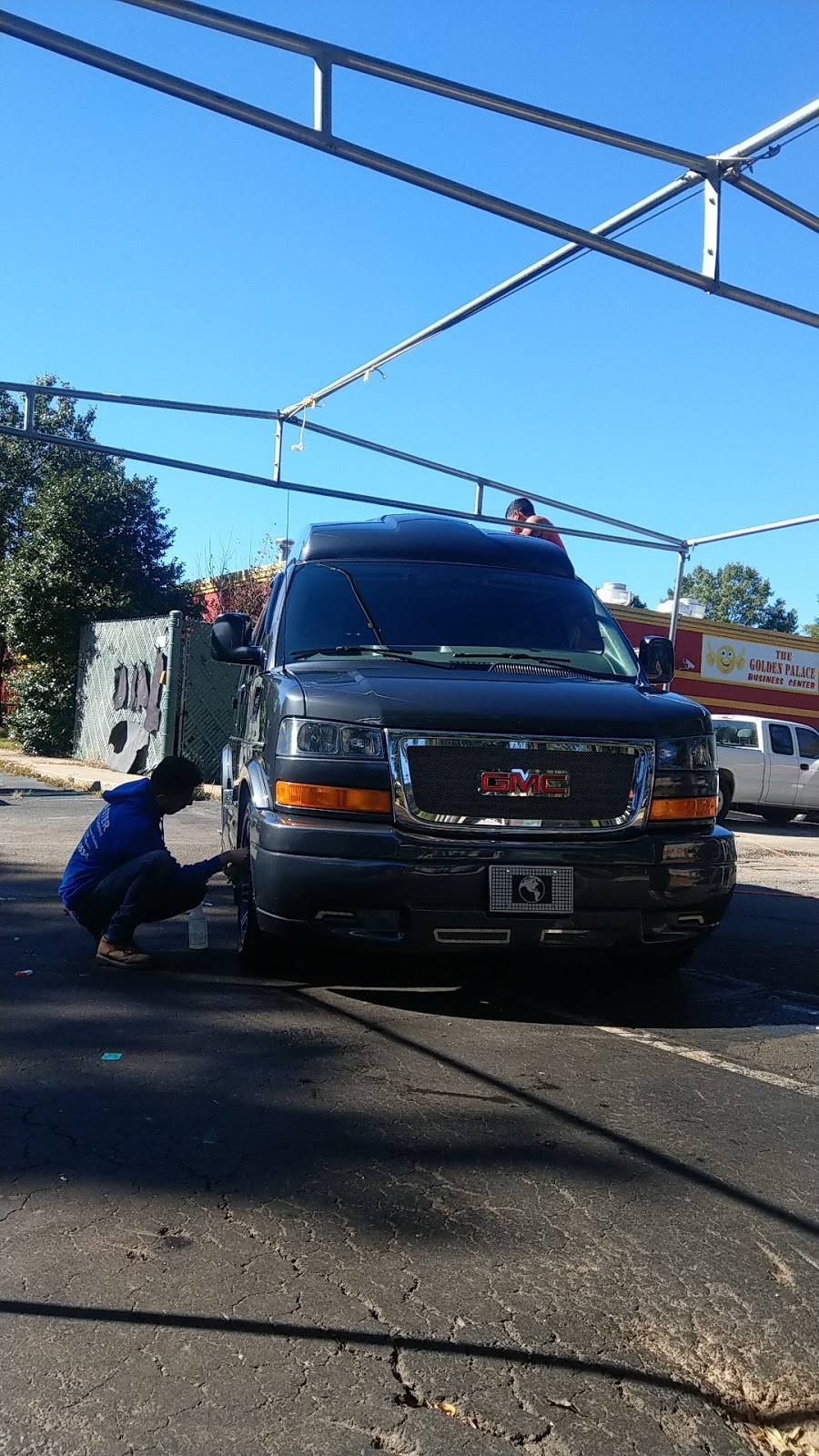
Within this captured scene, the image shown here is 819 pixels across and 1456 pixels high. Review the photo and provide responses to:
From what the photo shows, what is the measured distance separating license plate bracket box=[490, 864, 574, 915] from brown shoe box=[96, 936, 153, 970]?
76.9 inches

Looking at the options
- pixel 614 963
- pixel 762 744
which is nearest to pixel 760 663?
pixel 762 744

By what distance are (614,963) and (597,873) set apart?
129 cm

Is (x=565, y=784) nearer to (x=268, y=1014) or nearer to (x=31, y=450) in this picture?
(x=268, y=1014)

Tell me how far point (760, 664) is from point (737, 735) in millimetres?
12000

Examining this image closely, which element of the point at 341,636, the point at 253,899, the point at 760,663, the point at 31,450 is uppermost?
the point at 31,450

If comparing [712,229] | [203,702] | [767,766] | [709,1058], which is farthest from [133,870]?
[767,766]

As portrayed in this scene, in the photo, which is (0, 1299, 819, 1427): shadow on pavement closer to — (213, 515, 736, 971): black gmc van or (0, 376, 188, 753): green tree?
(213, 515, 736, 971): black gmc van

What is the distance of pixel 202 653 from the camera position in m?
18.2

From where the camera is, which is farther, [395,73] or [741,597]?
[741,597]

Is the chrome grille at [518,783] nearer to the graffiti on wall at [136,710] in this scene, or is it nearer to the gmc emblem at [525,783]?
the gmc emblem at [525,783]

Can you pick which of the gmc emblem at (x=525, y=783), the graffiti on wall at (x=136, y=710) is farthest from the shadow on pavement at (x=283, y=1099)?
the graffiti on wall at (x=136, y=710)

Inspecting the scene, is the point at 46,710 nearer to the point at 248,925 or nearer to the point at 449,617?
the point at 449,617

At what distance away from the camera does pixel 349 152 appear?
664cm

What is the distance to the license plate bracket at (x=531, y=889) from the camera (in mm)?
4766
